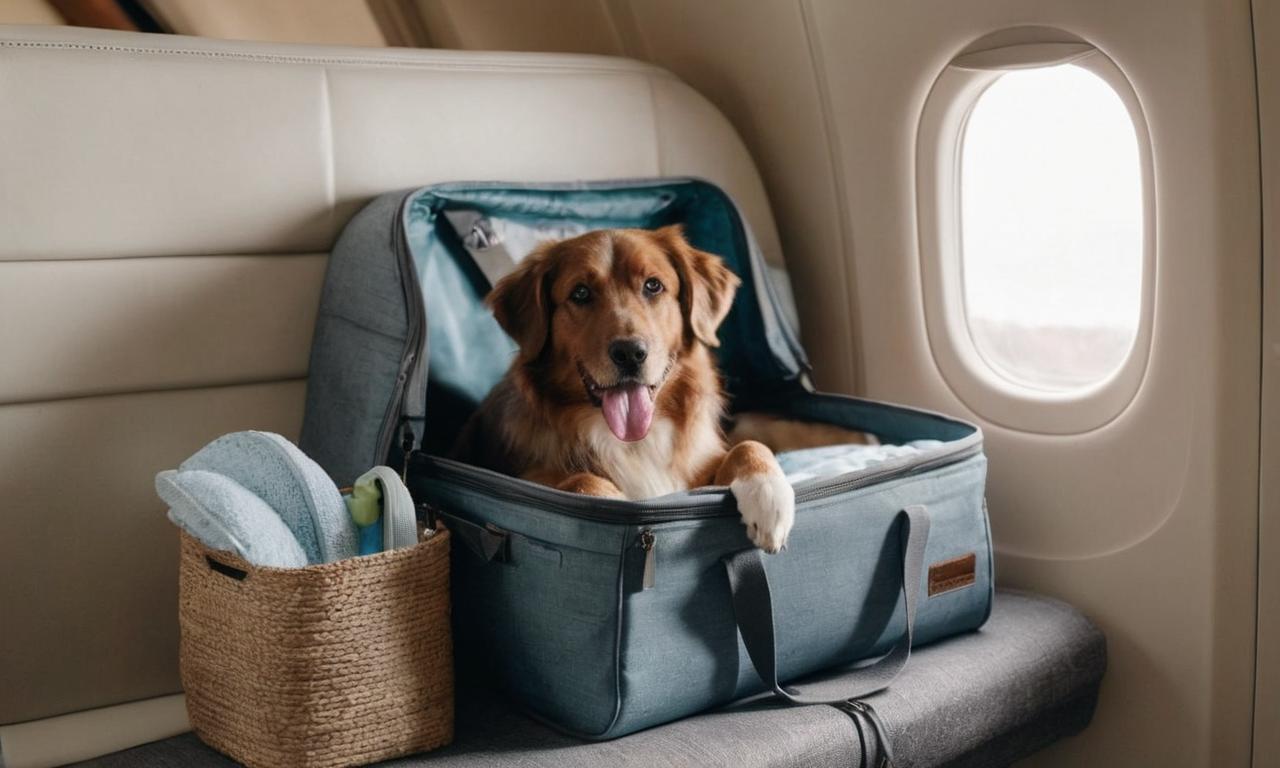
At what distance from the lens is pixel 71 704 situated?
1918 mm

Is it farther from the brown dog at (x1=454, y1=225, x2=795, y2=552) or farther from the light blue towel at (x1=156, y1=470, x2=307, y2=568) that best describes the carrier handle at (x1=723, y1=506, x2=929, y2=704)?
the light blue towel at (x1=156, y1=470, x2=307, y2=568)

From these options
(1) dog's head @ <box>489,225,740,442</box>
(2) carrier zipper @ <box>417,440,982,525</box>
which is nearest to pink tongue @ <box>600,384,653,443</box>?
(1) dog's head @ <box>489,225,740,442</box>

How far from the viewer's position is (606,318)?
6.36ft

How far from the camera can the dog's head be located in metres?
1.92

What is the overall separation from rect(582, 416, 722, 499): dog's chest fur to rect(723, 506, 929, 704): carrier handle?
324 millimetres

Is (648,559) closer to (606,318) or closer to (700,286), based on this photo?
(606,318)

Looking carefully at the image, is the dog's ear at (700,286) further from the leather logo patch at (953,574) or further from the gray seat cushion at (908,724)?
the gray seat cushion at (908,724)

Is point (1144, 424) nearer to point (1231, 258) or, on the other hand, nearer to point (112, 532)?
point (1231, 258)

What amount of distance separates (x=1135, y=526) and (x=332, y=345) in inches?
59.5

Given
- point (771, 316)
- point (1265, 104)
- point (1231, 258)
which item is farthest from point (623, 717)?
point (1265, 104)

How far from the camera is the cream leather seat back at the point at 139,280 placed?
185 centimetres

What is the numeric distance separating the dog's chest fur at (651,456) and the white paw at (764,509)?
303mm

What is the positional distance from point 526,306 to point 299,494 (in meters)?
0.57

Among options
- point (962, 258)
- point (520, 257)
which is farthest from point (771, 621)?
point (962, 258)
